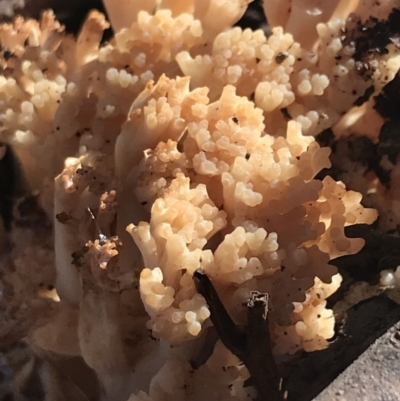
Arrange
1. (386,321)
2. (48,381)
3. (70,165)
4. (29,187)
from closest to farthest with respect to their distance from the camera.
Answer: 1. (386,321)
2. (70,165)
3. (48,381)
4. (29,187)

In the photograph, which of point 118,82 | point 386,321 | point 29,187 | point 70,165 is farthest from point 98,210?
point 386,321

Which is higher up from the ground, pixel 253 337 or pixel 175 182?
pixel 175 182

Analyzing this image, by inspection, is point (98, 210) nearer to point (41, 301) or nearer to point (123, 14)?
point (41, 301)
